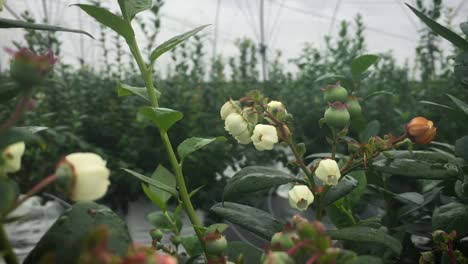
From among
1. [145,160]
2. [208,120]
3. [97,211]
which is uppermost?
[97,211]

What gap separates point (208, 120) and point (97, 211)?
178 cm

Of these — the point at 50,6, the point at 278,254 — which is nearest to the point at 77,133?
the point at 278,254

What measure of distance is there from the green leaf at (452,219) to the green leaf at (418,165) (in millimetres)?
31

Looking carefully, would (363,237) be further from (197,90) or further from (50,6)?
(50,6)

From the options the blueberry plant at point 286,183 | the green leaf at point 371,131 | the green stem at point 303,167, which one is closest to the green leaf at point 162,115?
the blueberry plant at point 286,183

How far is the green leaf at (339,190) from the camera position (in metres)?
0.50

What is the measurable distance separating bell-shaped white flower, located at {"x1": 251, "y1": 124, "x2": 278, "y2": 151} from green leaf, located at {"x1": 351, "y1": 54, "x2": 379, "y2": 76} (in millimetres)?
181

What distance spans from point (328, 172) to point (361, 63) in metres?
0.21

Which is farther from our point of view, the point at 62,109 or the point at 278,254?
the point at 62,109

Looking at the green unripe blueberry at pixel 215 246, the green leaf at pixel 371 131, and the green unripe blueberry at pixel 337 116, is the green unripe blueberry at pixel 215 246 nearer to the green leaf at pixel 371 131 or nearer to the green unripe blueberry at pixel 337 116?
the green unripe blueberry at pixel 337 116

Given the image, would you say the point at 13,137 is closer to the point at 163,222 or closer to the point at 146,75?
the point at 146,75

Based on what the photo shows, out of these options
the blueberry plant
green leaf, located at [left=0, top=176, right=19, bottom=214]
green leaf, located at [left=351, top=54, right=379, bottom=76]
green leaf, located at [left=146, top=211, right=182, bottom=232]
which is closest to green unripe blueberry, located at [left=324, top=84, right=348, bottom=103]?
the blueberry plant

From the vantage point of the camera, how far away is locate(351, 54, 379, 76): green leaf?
24.0 inches

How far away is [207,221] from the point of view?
2.00m
